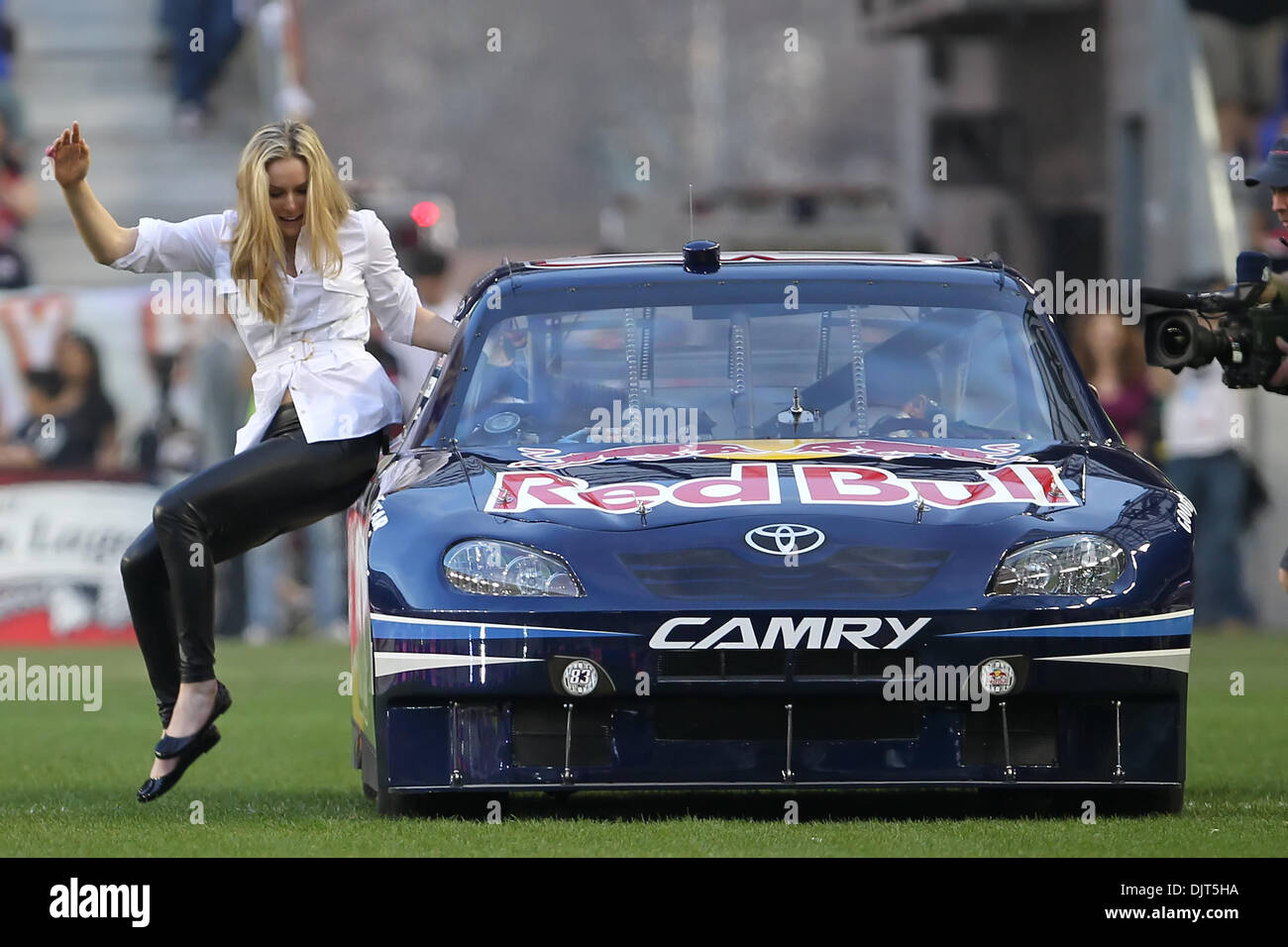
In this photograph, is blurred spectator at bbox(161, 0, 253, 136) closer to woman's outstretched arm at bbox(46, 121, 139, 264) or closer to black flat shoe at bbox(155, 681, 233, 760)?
woman's outstretched arm at bbox(46, 121, 139, 264)

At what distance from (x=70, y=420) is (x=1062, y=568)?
12939mm

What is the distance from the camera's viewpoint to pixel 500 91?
245 feet

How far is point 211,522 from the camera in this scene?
25.3 feet

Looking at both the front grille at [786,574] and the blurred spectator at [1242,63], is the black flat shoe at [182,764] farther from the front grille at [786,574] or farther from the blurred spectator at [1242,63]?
the blurred spectator at [1242,63]

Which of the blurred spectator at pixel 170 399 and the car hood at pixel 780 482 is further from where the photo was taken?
the blurred spectator at pixel 170 399

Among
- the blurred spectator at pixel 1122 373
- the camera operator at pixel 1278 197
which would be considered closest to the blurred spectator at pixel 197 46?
the blurred spectator at pixel 1122 373

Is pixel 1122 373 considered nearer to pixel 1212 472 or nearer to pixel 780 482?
pixel 1212 472

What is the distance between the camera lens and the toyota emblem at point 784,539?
22.1ft

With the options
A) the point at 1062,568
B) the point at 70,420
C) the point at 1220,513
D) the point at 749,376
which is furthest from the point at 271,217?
the point at 70,420

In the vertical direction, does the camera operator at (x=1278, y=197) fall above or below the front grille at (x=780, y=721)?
above

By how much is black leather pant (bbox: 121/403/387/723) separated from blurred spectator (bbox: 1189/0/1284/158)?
18.4m

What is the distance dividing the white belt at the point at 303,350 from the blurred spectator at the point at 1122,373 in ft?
33.1
